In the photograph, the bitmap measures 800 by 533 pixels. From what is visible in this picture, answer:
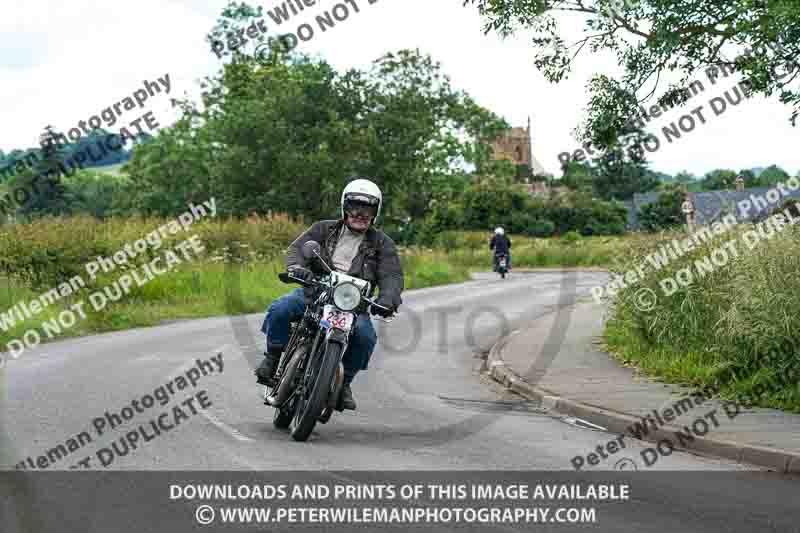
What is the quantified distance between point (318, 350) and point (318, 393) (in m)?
0.44

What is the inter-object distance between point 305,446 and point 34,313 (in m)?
14.6

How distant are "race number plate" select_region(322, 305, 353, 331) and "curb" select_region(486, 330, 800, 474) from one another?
117 inches

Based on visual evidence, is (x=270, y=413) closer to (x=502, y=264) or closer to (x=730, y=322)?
(x=730, y=322)

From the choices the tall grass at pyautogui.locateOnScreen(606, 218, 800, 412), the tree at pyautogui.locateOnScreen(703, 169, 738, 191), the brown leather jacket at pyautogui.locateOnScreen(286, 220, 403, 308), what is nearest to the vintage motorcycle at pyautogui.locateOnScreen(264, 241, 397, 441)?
the brown leather jacket at pyautogui.locateOnScreen(286, 220, 403, 308)

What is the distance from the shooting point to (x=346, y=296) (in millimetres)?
9039

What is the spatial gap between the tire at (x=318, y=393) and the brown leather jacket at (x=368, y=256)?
897mm

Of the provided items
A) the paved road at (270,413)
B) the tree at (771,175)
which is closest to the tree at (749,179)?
the tree at (771,175)

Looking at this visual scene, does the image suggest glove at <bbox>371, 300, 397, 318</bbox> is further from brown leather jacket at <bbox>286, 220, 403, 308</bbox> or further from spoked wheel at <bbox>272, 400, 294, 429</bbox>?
spoked wheel at <bbox>272, 400, 294, 429</bbox>

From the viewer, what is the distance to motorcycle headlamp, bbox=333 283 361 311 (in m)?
9.01

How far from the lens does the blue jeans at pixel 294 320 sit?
31.0 feet

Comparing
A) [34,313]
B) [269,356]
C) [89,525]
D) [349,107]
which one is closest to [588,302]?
[34,313]

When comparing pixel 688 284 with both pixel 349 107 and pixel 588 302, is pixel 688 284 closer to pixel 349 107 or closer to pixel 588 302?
pixel 588 302

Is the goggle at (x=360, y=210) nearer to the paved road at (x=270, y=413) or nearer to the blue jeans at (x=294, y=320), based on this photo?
the blue jeans at (x=294, y=320)

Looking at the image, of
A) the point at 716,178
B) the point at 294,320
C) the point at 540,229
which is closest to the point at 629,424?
the point at 294,320
